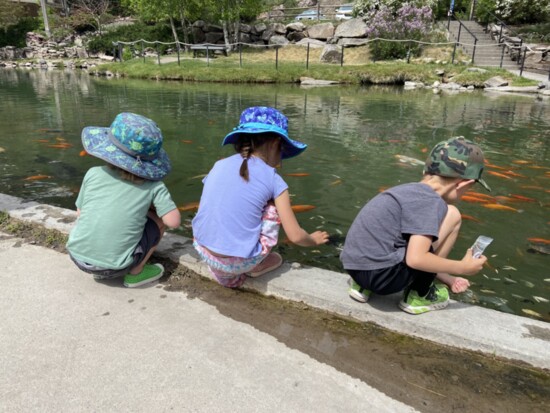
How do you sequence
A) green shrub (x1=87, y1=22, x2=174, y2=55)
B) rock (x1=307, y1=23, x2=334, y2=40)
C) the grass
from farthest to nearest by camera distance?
green shrub (x1=87, y1=22, x2=174, y2=55), rock (x1=307, y1=23, x2=334, y2=40), the grass

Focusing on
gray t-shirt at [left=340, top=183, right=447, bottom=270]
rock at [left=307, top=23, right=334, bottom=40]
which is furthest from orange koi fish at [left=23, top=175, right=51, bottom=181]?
rock at [left=307, top=23, right=334, bottom=40]

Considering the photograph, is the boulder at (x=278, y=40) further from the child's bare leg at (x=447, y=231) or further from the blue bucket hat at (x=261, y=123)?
the child's bare leg at (x=447, y=231)

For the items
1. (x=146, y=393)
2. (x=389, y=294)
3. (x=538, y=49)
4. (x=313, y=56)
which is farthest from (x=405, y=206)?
(x=313, y=56)

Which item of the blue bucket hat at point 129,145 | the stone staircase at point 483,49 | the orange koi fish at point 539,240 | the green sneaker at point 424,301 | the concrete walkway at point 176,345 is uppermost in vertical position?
the stone staircase at point 483,49

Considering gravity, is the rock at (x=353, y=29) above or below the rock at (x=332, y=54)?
above

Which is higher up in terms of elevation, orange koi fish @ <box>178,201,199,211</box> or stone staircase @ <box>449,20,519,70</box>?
stone staircase @ <box>449,20,519,70</box>

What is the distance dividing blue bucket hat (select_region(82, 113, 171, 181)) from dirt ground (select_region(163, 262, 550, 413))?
94 cm

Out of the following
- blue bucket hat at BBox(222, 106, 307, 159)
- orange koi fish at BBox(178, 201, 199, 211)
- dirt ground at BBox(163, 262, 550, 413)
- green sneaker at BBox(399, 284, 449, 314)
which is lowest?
orange koi fish at BBox(178, 201, 199, 211)

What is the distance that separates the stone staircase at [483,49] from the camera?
23.8 m

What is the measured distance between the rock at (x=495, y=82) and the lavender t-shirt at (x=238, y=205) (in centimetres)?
2008

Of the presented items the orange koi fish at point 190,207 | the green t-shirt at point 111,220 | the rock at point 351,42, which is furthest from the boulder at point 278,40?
the green t-shirt at point 111,220

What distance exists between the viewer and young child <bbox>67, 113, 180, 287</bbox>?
2701 millimetres

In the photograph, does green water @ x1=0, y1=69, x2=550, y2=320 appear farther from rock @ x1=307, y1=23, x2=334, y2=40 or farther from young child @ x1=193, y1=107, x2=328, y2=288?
rock @ x1=307, y1=23, x2=334, y2=40

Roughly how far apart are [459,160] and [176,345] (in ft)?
5.93
